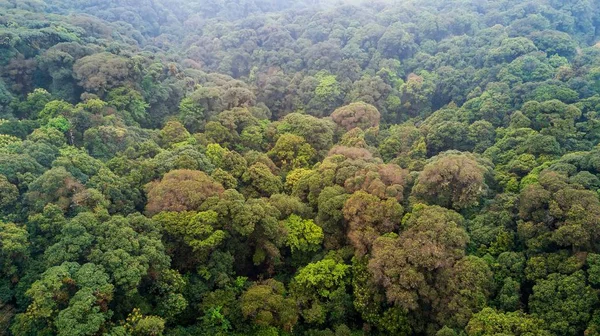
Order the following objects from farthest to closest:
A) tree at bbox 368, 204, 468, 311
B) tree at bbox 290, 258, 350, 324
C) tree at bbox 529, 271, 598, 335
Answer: tree at bbox 290, 258, 350, 324
tree at bbox 368, 204, 468, 311
tree at bbox 529, 271, 598, 335

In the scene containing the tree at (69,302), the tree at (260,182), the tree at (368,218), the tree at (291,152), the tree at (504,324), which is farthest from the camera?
the tree at (291,152)

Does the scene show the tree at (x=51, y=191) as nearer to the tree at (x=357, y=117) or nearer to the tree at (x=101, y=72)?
the tree at (x=101, y=72)

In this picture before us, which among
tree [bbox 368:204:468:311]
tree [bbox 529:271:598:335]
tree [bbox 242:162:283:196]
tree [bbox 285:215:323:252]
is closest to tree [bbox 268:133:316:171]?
tree [bbox 242:162:283:196]

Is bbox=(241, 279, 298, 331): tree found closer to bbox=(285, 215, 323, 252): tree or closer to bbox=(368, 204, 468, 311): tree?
bbox=(285, 215, 323, 252): tree

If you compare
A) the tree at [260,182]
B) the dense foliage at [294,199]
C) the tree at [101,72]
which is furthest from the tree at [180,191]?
the tree at [101,72]

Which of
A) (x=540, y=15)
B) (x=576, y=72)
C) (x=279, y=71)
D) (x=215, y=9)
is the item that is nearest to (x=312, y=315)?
(x=576, y=72)

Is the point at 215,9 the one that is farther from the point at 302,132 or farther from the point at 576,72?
the point at 576,72
